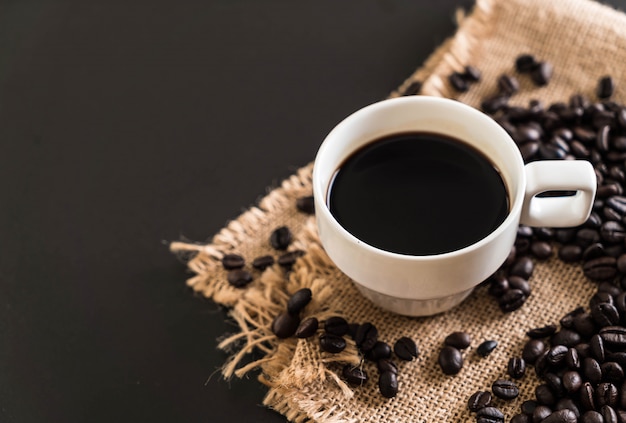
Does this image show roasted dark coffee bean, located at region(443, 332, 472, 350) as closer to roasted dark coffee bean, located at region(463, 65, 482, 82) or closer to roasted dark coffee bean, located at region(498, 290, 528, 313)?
roasted dark coffee bean, located at region(498, 290, 528, 313)

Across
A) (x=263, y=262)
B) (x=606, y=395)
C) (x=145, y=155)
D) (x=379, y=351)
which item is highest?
(x=145, y=155)

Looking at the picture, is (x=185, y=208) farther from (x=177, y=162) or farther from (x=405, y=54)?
(x=405, y=54)

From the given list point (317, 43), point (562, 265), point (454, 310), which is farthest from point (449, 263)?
point (317, 43)

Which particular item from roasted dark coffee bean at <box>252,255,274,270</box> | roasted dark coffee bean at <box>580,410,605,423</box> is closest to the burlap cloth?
roasted dark coffee bean at <box>252,255,274,270</box>

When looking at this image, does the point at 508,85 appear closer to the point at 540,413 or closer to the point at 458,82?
the point at 458,82

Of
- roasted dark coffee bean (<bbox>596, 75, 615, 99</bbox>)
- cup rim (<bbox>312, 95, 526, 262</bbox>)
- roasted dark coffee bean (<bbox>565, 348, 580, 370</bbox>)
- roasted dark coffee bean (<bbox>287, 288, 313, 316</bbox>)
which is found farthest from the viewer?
roasted dark coffee bean (<bbox>596, 75, 615, 99</bbox>)

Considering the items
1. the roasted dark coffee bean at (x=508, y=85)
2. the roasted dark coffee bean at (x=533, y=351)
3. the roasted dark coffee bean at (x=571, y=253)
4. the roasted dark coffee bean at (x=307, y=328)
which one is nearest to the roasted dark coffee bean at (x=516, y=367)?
the roasted dark coffee bean at (x=533, y=351)

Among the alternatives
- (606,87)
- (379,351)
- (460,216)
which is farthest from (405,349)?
(606,87)
